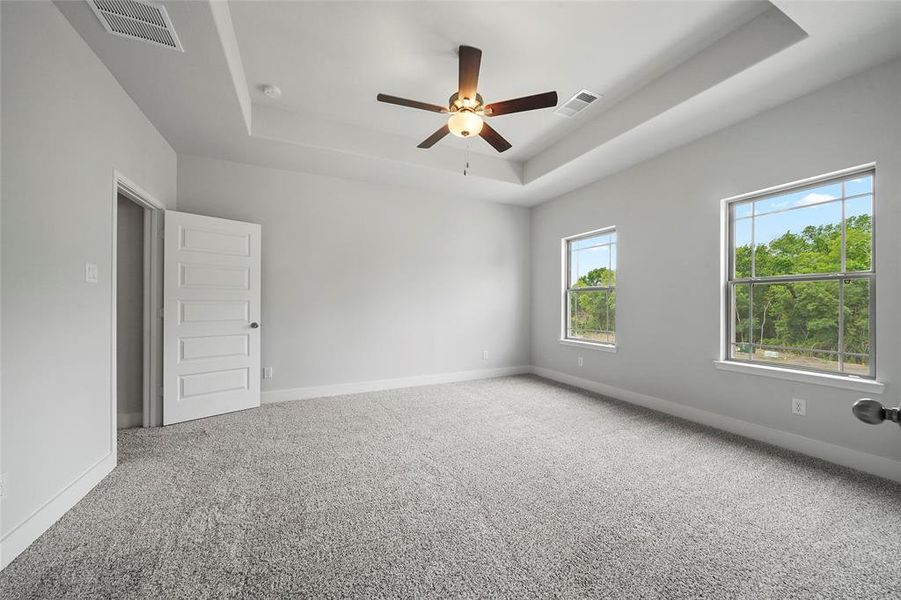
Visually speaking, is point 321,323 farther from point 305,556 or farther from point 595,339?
point 595,339

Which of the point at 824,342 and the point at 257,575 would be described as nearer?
the point at 257,575

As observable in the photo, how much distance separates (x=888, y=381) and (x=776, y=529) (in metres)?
1.43

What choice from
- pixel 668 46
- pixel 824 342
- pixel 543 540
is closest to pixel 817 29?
pixel 668 46

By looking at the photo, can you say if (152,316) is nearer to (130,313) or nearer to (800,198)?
(130,313)

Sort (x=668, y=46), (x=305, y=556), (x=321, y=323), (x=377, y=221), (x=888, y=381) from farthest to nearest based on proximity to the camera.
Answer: (x=377, y=221) < (x=321, y=323) < (x=668, y=46) < (x=888, y=381) < (x=305, y=556)

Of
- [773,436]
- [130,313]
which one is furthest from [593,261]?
[130,313]

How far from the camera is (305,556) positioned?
168 cm

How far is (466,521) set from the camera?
1947mm

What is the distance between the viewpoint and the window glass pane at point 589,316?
4.75 metres

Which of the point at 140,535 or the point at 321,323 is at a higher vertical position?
the point at 321,323

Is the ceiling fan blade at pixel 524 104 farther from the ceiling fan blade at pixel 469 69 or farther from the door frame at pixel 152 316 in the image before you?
the door frame at pixel 152 316

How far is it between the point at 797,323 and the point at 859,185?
1056 mm

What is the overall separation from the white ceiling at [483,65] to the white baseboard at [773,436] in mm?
2569

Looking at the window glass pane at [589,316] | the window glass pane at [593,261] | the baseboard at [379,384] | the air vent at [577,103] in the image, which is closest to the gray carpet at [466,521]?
the baseboard at [379,384]
